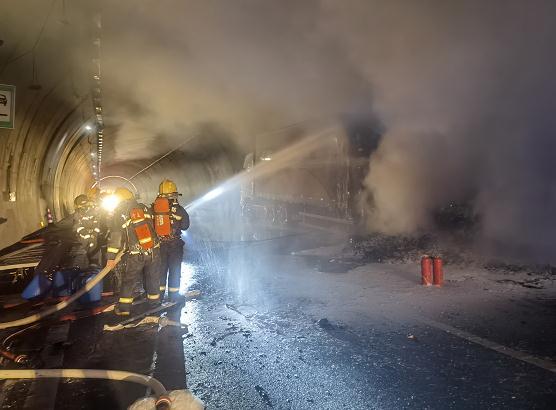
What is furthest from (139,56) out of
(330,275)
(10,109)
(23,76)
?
(330,275)

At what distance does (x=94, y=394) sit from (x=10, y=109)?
5250 millimetres

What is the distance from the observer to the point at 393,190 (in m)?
9.31

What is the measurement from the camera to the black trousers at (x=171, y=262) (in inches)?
212

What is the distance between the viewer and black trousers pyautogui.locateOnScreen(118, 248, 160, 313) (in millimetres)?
4844

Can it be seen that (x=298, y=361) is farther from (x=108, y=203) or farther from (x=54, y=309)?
(x=108, y=203)

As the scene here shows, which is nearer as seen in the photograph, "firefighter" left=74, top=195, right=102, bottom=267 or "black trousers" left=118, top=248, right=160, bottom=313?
"black trousers" left=118, top=248, right=160, bottom=313

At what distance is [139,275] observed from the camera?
5043 mm

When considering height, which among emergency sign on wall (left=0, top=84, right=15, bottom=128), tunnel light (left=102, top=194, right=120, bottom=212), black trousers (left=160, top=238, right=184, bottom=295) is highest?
emergency sign on wall (left=0, top=84, right=15, bottom=128)

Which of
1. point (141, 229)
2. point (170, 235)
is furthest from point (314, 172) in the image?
point (141, 229)

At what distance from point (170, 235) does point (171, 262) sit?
365 mm

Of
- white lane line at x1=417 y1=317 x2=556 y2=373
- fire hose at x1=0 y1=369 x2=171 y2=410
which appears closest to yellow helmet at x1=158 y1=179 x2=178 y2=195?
fire hose at x1=0 y1=369 x2=171 y2=410

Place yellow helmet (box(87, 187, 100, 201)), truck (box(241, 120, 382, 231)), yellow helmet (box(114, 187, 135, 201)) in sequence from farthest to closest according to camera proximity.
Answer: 1. truck (box(241, 120, 382, 231))
2. yellow helmet (box(87, 187, 100, 201))
3. yellow helmet (box(114, 187, 135, 201))

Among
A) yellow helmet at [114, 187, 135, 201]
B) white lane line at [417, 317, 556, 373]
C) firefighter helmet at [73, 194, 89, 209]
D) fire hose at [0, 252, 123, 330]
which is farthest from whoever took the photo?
firefighter helmet at [73, 194, 89, 209]

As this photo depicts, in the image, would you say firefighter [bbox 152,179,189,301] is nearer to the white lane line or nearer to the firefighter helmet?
the firefighter helmet
